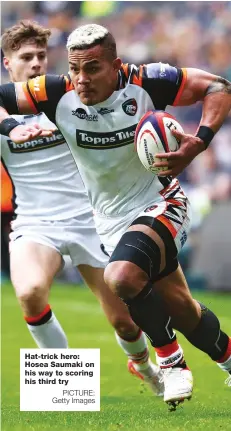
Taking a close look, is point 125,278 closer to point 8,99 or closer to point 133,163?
point 133,163

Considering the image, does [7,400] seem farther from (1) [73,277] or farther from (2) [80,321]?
(1) [73,277]

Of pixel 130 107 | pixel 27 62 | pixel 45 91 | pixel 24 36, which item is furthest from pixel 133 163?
pixel 24 36

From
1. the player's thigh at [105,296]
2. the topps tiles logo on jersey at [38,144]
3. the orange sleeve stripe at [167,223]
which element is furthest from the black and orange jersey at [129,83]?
the player's thigh at [105,296]

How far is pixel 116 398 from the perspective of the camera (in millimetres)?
6301

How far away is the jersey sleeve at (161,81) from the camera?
529 centimetres

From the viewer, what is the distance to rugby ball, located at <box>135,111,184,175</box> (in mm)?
5035

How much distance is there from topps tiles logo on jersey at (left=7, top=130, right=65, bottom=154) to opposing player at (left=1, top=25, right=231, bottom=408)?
99cm

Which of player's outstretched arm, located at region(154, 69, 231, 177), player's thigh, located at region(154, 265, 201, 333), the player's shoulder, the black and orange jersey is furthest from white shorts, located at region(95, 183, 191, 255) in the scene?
the player's shoulder

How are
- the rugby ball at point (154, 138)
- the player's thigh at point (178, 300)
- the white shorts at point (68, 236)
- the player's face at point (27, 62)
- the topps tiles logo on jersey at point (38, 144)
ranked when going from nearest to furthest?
the rugby ball at point (154, 138) < the player's thigh at point (178, 300) < the white shorts at point (68, 236) < the topps tiles logo on jersey at point (38, 144) < the player's face at point (27, 62)

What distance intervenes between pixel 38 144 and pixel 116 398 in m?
1.91

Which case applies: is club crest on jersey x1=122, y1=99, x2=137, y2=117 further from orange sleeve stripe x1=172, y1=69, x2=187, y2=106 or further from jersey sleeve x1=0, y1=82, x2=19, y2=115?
jersey sleeve x1=0, y1=82, x2=19, y2=115

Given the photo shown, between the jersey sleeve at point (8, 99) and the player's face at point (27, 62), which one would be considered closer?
the jersey sleeve at point (8, 99)

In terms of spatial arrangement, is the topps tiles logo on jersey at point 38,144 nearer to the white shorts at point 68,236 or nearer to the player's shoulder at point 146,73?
the white shorts at point 68,236

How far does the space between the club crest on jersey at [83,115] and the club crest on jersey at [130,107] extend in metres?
0.18
